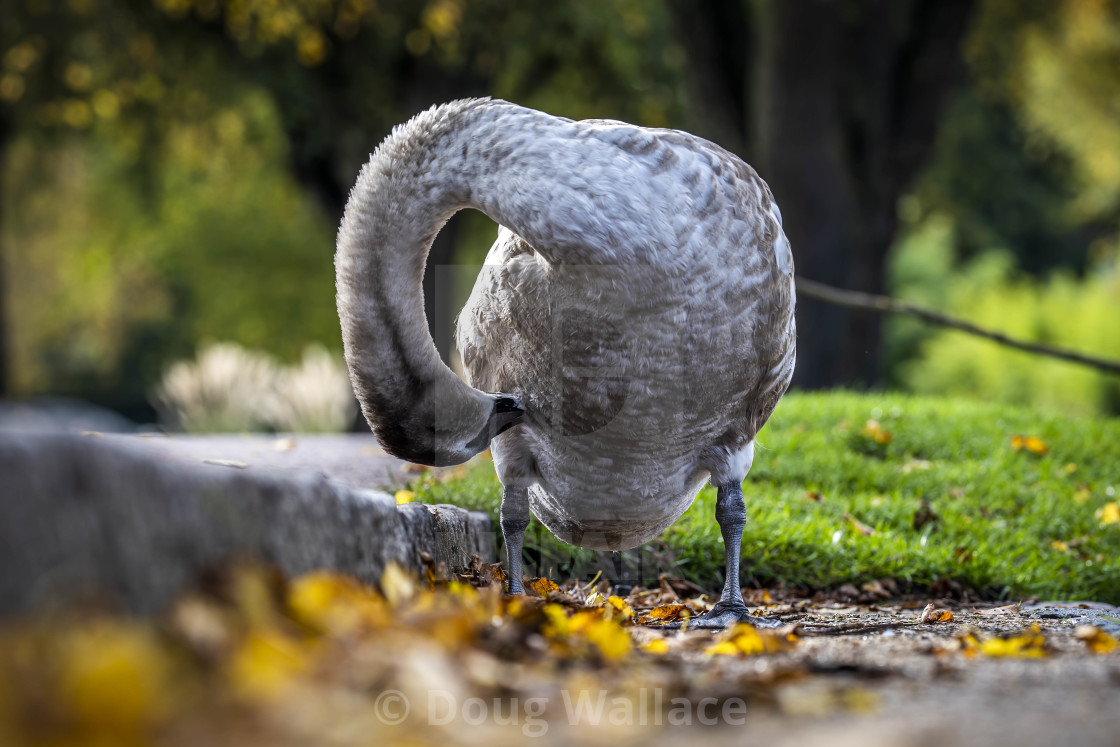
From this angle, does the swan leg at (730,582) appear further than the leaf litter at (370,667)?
Yes

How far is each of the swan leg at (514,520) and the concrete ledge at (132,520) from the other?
154 centimetres

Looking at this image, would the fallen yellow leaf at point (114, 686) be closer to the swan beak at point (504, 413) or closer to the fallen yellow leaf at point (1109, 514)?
the swan beak at point (504, 413)

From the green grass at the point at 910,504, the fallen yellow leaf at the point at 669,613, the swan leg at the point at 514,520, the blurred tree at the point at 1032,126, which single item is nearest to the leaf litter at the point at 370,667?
the fallen yellow leaf at the point at 669,613

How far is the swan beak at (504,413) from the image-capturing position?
11.8ft

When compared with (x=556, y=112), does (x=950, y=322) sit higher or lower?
lower

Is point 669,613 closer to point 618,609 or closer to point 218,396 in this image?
point 618,609

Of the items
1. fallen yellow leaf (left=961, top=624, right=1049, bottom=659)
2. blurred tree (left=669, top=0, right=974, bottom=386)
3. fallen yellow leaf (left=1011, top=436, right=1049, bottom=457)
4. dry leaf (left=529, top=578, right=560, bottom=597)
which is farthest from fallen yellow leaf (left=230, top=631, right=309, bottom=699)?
blurred tree (left=669, top=0, right=974, bottom=386)

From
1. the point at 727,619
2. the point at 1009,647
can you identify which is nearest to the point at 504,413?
the point at 727,619

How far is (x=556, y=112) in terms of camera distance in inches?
680

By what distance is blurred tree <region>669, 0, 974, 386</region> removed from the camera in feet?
36.8

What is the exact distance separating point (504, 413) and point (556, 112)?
1434 cm

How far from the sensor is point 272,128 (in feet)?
58.0

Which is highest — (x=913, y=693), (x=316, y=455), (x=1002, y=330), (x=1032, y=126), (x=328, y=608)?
(x=328, y=608)

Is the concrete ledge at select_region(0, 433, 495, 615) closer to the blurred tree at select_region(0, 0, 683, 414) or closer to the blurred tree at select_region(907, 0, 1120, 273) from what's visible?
the blurred tree at select_region(0, 0, 683, 414)
